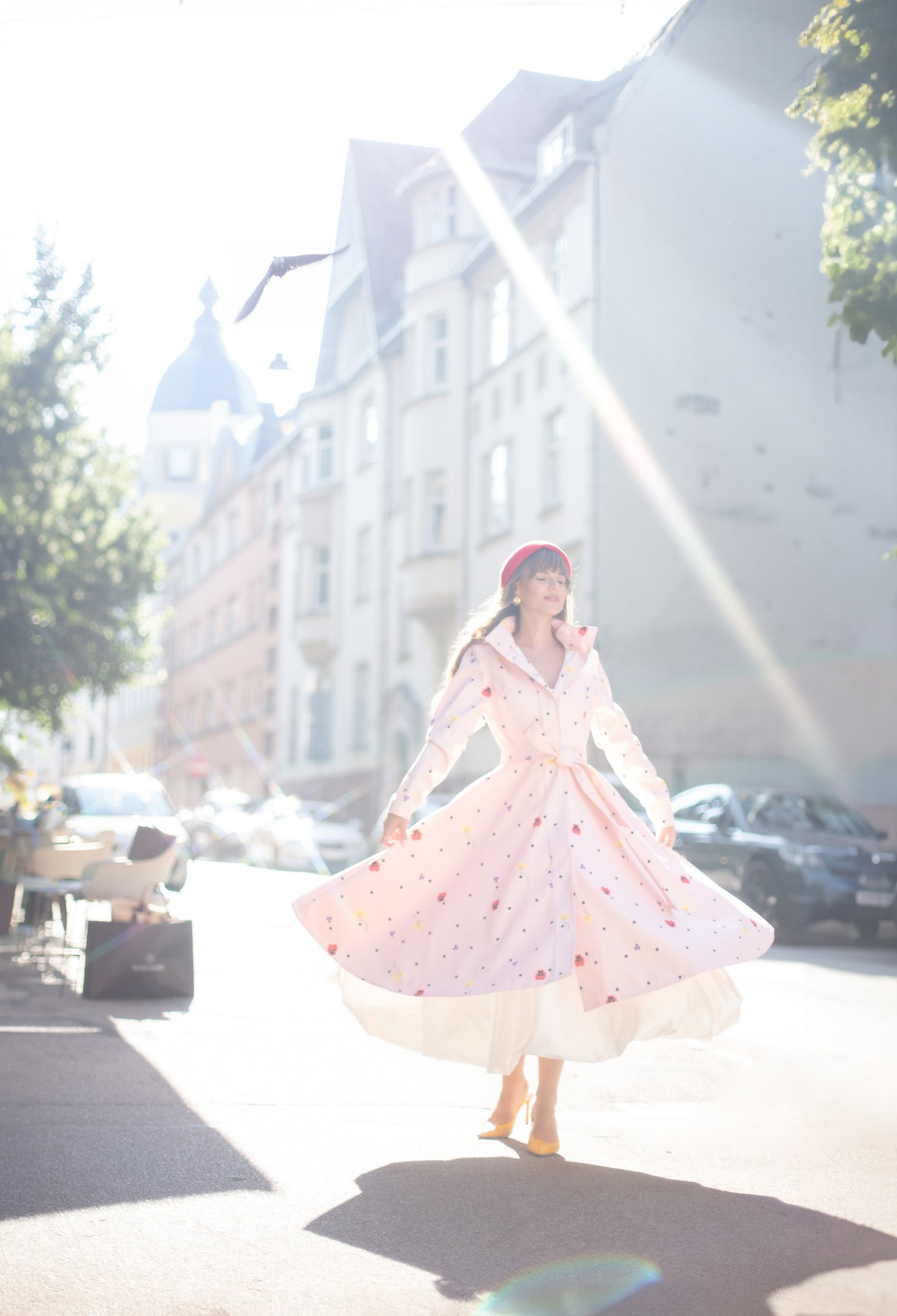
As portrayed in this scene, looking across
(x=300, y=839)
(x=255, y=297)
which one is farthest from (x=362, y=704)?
(x=255, y=297)

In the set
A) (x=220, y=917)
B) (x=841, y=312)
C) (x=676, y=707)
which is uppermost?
(x=841, y=312)

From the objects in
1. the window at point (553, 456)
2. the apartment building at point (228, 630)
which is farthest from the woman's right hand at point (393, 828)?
the apartment building at point (228, 630)

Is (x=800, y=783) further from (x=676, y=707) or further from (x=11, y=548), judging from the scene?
(x=11, y=548)

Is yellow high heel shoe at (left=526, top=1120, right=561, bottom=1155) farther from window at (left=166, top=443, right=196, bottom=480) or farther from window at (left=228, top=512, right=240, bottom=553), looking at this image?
window at (left=166, top=443, right=196, bottom=480)

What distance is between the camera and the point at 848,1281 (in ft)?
12.9

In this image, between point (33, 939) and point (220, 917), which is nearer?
point (33, 939)

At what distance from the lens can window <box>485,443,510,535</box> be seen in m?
32.4

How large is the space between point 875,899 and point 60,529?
623 inches

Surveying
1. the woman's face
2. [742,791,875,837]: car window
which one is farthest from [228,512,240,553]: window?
the woman's face

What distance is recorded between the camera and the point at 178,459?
80.9 meters

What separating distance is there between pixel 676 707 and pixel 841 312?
17.8 meters

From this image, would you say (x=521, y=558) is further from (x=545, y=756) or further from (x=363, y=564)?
(x=363, y=564)

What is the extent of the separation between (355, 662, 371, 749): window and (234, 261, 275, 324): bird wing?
32.3 m

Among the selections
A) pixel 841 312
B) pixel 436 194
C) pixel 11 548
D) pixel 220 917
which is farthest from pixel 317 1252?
pixel 436 194
